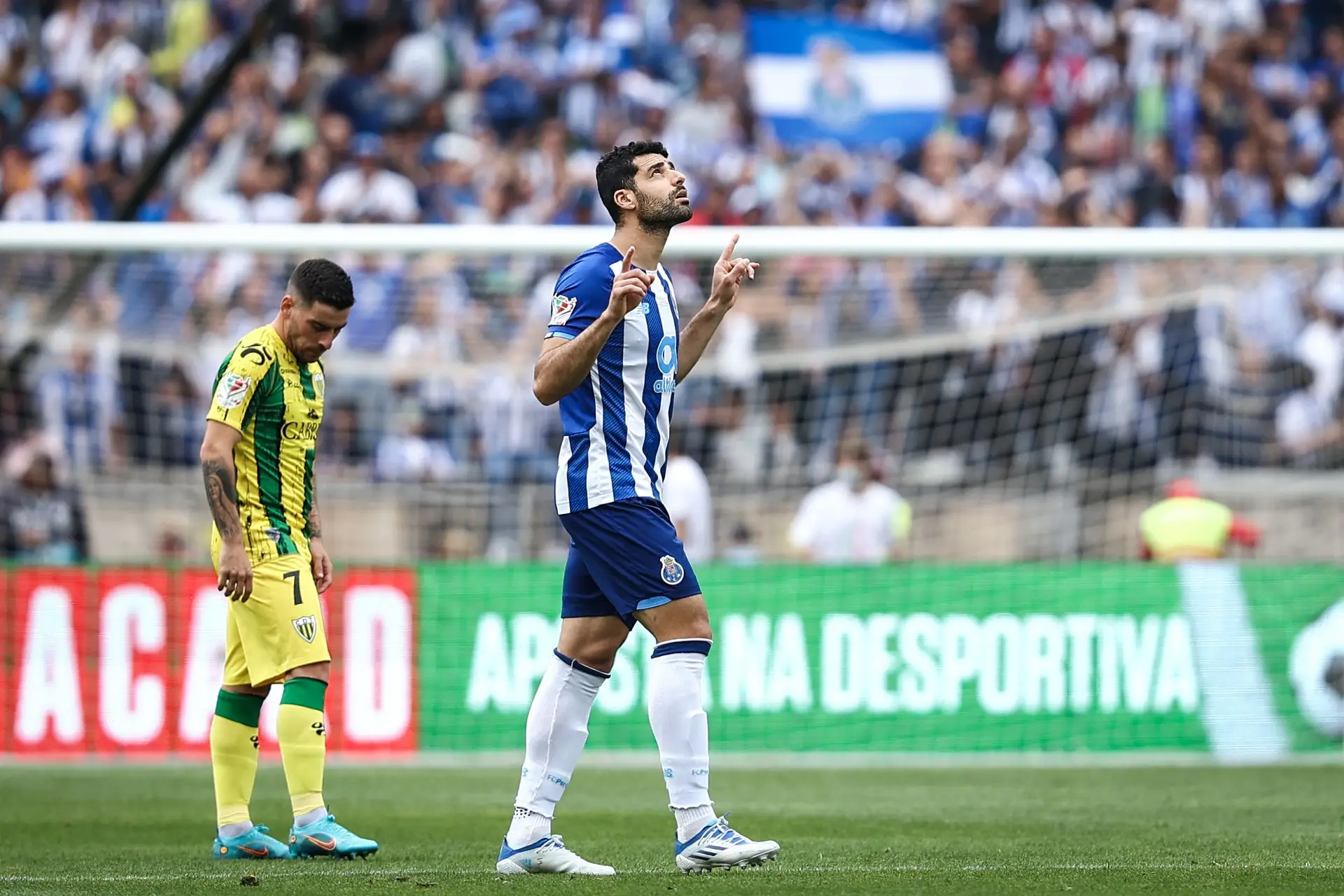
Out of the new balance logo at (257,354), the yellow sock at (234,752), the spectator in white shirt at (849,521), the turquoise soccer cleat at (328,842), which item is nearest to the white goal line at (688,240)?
the spectator in white shirt at (849,521)

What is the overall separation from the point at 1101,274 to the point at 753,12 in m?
7.69

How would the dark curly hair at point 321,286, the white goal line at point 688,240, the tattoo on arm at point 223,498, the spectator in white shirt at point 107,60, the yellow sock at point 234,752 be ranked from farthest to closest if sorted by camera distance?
the spectator in white shirt at point 107,60 < the white goal line at point 688,240 < the yellow sock at point 234,752 < the dark curly hair at point 321,286 < the tattoo on arm at point 223,498

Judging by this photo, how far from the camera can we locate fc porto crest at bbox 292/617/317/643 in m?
7.31

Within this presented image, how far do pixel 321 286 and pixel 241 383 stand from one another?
47cm

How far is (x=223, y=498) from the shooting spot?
7.05m

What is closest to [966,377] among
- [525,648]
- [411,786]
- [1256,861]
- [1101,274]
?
[1101,274]

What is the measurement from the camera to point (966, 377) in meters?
15.8

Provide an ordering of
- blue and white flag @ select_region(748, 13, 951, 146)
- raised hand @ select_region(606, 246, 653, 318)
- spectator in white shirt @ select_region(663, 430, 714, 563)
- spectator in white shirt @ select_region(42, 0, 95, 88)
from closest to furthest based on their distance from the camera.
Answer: raised hand @ select_region(606, 246, 653, 318), spectator in white shirt @ select_region(663, 430, 714, 563), spectator in white shirt @ select_region(42, 0, 95, 88), blue and white flag @ select_region(748, 13, 951, 146)

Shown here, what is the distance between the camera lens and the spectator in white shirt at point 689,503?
14125 millimetres

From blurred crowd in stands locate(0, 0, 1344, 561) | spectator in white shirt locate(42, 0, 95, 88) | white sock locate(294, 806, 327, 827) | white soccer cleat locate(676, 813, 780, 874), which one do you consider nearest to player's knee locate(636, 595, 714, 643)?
white soccer cleat locate(676, 813, 780, 874)

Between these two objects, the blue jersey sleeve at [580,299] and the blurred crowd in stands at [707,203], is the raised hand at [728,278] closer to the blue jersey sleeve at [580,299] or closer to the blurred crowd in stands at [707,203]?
the blue jersey sleeve at [580,299]

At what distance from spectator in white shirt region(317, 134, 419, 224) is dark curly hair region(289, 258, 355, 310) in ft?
36.8

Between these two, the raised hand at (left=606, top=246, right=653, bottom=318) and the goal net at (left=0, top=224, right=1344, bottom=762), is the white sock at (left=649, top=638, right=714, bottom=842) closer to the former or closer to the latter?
the raised hand at (left=606, top=246, right=653, bottom=318)

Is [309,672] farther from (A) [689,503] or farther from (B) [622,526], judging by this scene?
(A) [689,503]
